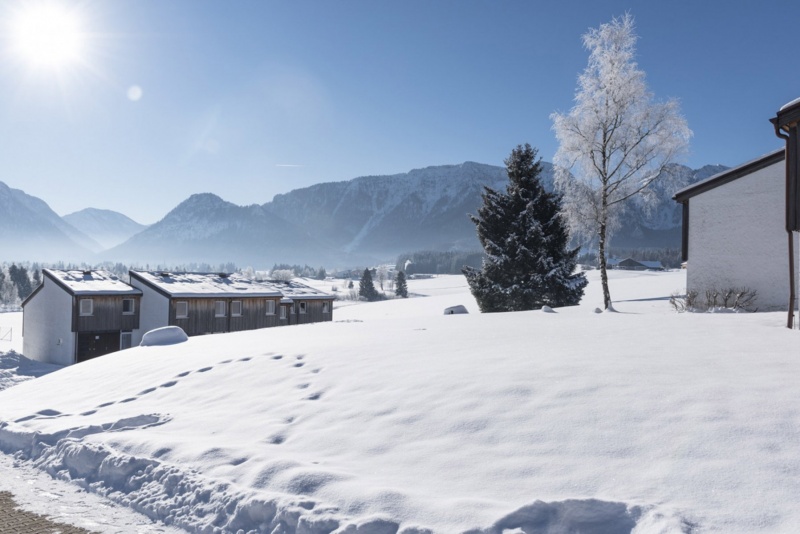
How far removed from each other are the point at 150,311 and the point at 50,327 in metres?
7.65

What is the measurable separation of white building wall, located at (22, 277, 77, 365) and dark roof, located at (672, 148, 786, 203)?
36.2 meters

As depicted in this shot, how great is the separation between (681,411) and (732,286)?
1315 centimetres

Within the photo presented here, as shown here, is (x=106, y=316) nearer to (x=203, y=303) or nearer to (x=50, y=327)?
(x=50, y=327)

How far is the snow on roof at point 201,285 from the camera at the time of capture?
34219 mm

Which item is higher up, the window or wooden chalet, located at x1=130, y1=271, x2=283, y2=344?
wooden chalet, located at x1=130, y1=271, x2=283, y2=344

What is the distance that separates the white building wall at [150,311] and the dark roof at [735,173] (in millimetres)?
30815

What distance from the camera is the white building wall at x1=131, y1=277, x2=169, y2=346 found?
3338 centimetres

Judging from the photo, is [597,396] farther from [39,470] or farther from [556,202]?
[556,202]

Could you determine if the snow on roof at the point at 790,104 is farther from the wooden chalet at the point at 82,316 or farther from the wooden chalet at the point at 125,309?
the wooden chalet at the point at 82,316

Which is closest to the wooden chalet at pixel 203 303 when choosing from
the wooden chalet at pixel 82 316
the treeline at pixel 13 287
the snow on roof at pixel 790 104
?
the wooden chalet at pixel 82 316

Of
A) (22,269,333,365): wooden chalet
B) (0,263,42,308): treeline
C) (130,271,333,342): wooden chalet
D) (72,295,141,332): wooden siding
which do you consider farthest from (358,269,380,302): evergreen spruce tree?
(72,295,141,332): wooden siding

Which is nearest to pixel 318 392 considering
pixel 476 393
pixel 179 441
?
pixel 179 441

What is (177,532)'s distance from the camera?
5.05 m

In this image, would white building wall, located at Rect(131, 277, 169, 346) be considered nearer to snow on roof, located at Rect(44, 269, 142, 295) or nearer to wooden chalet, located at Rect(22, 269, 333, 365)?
wooden chalet, located at Rect(22, 269, 333, 365)
